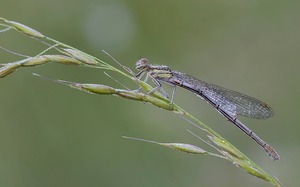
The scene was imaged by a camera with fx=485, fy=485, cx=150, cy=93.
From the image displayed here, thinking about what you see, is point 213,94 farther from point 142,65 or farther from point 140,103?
point 140,103

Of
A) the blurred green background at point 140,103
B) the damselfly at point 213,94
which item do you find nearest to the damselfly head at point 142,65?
the damselfly at point 213,94

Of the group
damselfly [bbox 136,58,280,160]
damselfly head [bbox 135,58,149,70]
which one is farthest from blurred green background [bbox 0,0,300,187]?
damselfly head [bbox 135,58,149,70]

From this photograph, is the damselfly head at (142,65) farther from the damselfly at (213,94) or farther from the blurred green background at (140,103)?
the blurred green background at (140,103)

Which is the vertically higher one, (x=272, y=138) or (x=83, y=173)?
(x=272, y=138)

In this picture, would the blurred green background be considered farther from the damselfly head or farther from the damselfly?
the damselfly head

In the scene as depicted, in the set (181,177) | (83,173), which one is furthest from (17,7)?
(181,177)

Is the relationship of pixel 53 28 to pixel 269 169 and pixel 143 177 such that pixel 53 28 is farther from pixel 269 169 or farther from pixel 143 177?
pixel 269 169

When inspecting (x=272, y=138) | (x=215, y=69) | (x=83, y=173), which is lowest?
(x=83, y=173)
